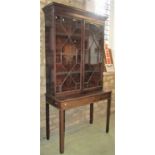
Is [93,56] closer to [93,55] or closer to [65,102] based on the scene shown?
[93,55]

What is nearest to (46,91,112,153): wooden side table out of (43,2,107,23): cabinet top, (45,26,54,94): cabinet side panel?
(45,26,54,94): cabinet side panel

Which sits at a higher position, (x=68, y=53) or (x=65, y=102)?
(x=68, y=53)

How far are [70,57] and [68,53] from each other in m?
0.06

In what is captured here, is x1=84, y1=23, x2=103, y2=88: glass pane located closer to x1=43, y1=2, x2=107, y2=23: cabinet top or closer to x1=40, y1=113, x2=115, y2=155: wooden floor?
x1=43, y1=2, x2=107, y2=23: cabinet top

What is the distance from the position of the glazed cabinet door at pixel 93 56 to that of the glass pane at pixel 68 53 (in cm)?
16

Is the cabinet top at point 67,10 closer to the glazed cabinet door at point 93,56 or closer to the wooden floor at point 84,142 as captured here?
the glazed cabinet door at point 93,56

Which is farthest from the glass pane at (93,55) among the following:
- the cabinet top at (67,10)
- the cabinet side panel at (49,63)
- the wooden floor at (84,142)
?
the wooden floor at (84,142)

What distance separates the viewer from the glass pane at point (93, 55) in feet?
9.03

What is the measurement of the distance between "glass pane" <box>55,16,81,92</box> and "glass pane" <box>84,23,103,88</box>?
0.56ft

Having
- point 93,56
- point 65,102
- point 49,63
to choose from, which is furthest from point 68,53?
point 65,102

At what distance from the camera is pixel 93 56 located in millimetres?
2891
